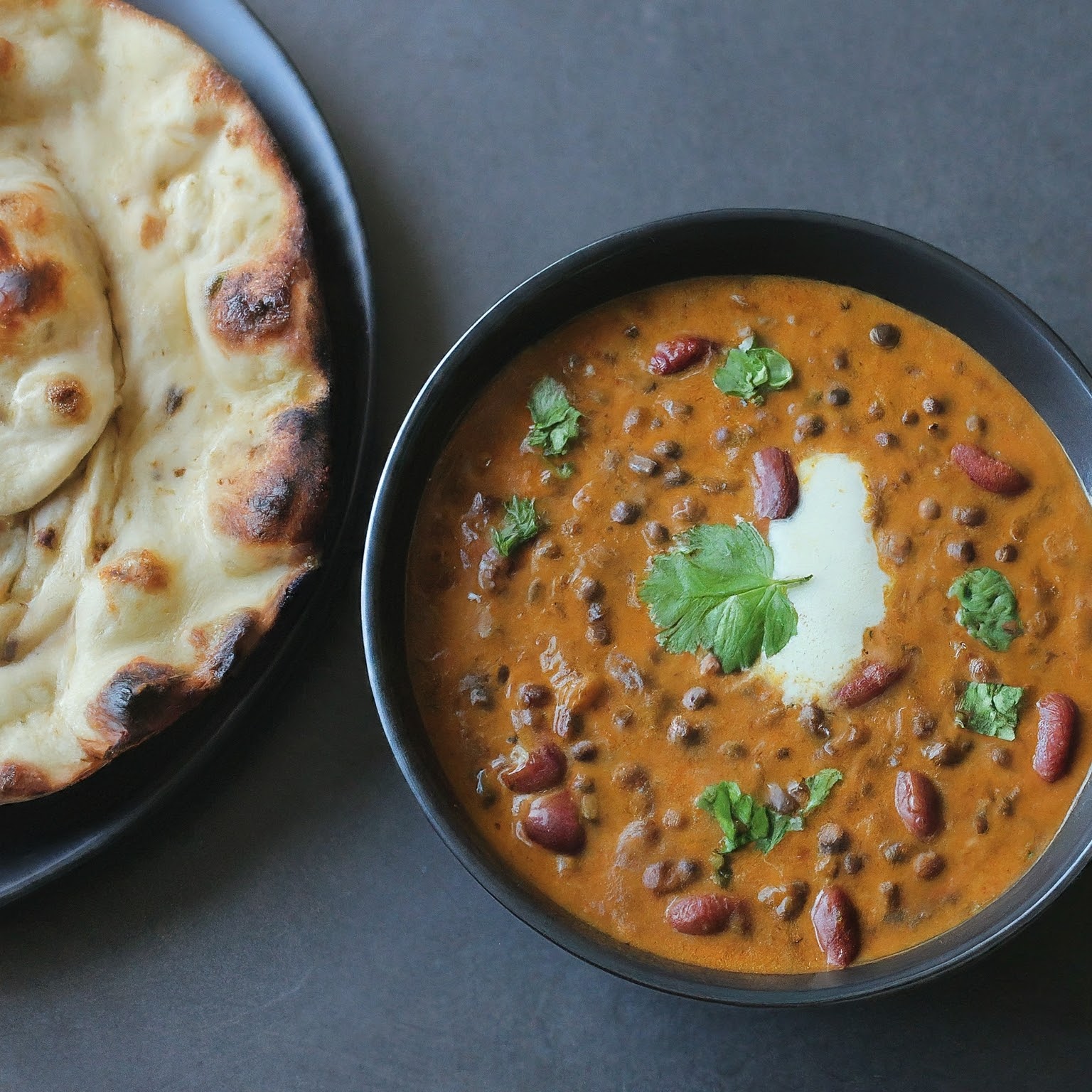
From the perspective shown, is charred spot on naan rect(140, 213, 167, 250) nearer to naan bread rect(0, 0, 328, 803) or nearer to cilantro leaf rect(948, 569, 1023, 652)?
naan bread rect(0, 0, 328, 803)

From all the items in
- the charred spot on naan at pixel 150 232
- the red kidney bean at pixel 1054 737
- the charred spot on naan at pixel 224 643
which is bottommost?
the red kidney bean at pixel 1054 737

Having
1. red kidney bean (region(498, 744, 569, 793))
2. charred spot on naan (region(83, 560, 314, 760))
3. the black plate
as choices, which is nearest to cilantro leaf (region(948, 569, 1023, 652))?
red kidney bean (region(498, 744, 569, 793))

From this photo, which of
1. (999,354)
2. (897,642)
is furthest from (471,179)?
(897,642)

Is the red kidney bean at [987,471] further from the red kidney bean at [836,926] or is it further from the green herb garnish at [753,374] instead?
the red kidney bean at [836,926]

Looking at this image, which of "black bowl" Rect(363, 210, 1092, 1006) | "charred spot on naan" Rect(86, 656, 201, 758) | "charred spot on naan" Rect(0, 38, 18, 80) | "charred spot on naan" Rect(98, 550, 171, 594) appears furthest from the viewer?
"charred spot on naan" Rect(0, 38, 18, 80)

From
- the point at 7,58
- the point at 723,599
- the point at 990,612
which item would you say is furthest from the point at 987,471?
the point at 7,58

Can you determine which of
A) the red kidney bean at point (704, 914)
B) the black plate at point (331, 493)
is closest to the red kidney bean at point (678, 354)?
the black plate at point (331, 493)
